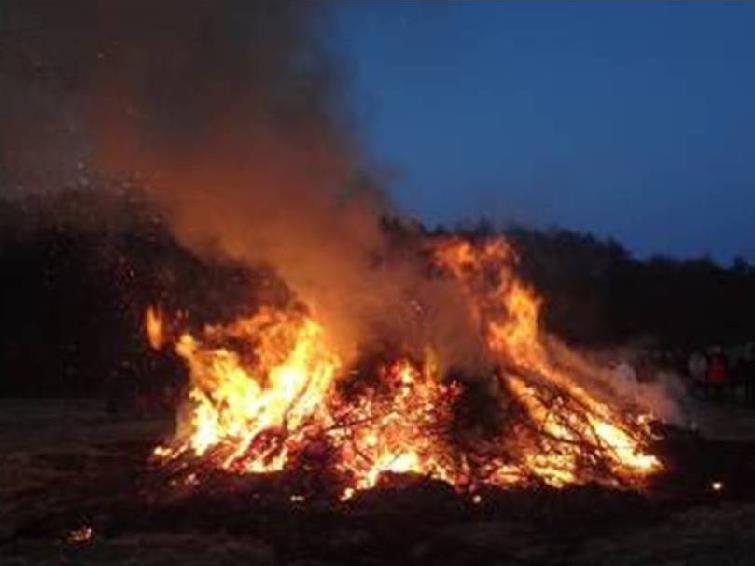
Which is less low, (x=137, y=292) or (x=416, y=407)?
(x=137, y=292)

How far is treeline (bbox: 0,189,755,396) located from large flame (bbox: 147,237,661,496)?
106 centimetres

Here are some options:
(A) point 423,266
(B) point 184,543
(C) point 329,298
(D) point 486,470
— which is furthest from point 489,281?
(B) point 184,543

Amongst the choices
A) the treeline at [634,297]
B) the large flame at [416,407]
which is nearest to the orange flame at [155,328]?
the large flame at [416,407]

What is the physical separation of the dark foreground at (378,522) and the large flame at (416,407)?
684 mm

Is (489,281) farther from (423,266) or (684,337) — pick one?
(684,337)

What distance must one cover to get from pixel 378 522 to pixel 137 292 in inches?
887

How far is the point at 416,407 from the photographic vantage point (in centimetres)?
1548

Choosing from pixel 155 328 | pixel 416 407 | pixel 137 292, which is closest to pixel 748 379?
pixel 155 328

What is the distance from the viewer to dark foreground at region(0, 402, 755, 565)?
1136 cm

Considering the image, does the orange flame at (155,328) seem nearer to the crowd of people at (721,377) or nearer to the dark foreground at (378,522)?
the dark foreground at (378,522)

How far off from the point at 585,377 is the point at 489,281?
6.65ft

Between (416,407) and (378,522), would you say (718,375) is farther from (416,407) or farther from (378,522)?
(378,522)

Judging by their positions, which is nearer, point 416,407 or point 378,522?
point 378,522

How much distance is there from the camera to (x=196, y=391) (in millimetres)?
17188
